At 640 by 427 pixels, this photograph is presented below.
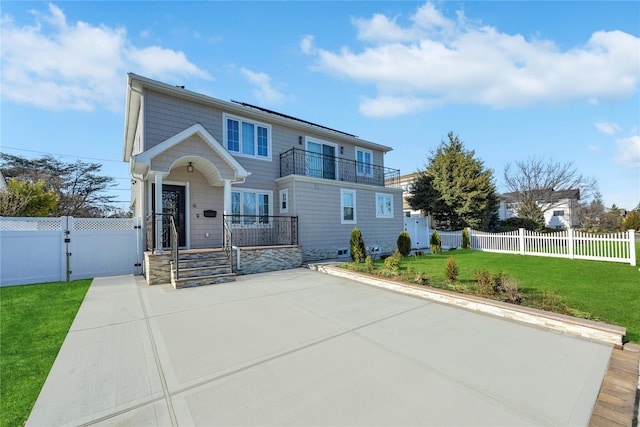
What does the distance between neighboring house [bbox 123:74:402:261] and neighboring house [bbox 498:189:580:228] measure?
1693 cm

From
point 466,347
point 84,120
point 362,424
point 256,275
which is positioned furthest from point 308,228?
point 84,120

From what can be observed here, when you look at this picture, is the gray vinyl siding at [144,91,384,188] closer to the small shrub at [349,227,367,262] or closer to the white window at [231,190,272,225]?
the white window at [231,190,272,225]

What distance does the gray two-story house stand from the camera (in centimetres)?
919

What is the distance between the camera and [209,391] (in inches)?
110

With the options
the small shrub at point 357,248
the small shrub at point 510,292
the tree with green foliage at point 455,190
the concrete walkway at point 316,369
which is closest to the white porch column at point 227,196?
the concrete walkway at point 316,369

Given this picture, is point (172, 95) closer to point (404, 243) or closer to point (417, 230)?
point (404, 243)

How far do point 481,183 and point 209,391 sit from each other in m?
21.1

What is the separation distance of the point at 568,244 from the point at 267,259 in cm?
1289

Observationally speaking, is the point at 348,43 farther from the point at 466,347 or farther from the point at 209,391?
the point at 209,391

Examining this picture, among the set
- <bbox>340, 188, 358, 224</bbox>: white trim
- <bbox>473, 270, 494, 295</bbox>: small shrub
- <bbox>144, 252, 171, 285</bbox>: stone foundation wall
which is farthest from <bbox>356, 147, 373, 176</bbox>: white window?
<bbox>144, 252, 171, 285</bbox>: stone foundation wall

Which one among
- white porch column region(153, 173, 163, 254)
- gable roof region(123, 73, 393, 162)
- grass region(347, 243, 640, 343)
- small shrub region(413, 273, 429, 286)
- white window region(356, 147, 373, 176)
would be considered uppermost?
gable roof region(123, 73, 393, 162)

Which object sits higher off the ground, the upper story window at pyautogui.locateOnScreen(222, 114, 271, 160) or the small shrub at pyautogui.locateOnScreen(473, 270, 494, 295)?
the upper story window at pyautogui.locateOnScreen(222, 114, 271, 160)

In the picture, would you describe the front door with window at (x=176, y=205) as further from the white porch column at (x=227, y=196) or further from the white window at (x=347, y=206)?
the white window at (x=347, y=206)

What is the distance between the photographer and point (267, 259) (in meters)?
10.1
